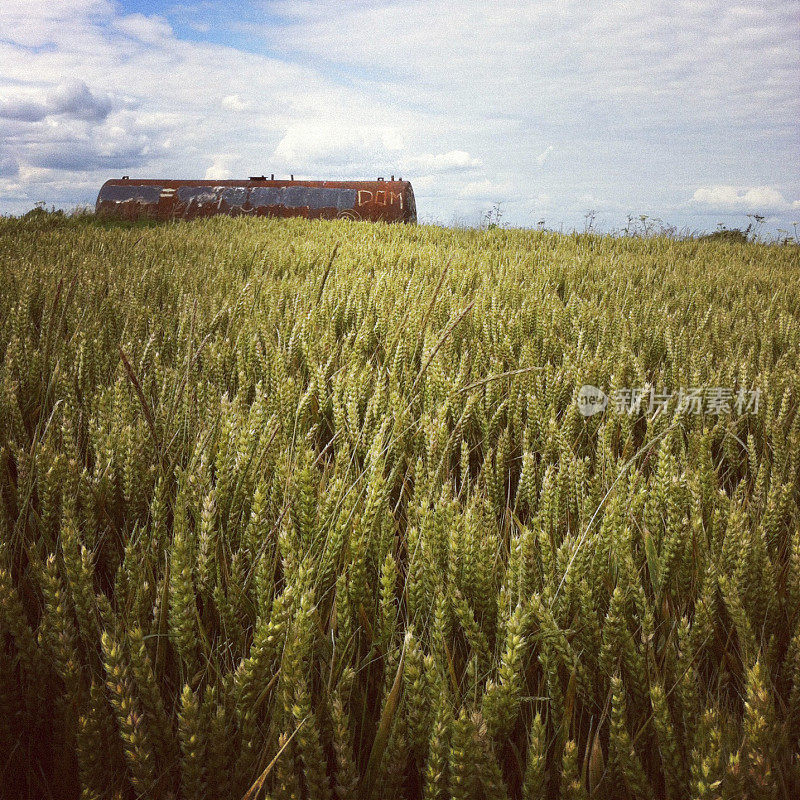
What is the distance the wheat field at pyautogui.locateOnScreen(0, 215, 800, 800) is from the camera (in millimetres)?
680

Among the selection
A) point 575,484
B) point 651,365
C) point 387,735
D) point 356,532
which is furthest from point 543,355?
point 387,735

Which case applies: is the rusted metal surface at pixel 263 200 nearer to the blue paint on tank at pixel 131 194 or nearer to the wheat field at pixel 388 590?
the blue paint on tank at pixel 131 194

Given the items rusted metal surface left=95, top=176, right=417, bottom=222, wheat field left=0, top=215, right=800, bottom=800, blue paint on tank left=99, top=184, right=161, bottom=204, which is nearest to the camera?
wheat field left=0, top=215, right=800, bottom=800

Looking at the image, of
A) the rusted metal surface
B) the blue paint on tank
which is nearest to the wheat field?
the rusted metal surface

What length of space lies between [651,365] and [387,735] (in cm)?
207

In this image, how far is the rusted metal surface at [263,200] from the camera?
34.5 feet

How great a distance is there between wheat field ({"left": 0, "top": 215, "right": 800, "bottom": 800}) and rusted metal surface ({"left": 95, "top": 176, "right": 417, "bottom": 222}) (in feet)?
29.2

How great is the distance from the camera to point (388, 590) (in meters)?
0.83

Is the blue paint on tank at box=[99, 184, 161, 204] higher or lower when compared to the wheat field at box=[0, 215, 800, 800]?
higher

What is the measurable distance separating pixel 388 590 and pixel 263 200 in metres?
11.0

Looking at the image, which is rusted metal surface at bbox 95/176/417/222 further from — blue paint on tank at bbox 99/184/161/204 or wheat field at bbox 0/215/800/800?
wheat field at bbox 0/215/800/800

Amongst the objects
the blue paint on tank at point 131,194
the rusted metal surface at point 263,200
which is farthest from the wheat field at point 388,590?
the blue paint on tank at point 131,194

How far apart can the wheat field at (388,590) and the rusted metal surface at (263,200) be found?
8.91 m

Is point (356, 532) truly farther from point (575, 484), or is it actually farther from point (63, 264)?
point (63, 264)
